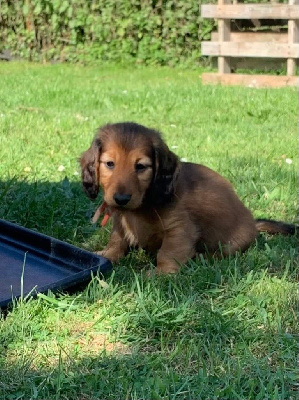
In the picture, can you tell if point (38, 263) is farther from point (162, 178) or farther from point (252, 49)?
point (252, 49)

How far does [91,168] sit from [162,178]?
38 centimetres

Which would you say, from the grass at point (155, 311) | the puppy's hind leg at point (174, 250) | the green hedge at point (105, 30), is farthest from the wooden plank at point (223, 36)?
the puppy's hind leg at point (174, 250)

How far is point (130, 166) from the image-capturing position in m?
3.70

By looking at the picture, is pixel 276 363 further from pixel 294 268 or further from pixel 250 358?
pixel 294 268

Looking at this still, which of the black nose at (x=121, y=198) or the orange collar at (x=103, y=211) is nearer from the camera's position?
the black nose at (x=121, y=198)

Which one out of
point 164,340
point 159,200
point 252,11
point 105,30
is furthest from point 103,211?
point 105,30

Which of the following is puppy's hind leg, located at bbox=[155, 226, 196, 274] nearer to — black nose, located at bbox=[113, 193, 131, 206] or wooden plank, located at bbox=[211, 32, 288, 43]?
black nose, located at bbox=[113, 193, 131, 206]

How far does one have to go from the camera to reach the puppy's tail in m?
4.39

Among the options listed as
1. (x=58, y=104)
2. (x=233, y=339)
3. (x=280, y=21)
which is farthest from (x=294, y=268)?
(x=280, y=21)

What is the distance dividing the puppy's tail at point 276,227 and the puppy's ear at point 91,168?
1.03 m

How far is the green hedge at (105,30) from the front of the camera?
47.2 ft

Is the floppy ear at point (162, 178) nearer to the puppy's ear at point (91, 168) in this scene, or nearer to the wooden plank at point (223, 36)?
the puppy's ear at point (91, 168)

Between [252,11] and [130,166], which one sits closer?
[130,166]

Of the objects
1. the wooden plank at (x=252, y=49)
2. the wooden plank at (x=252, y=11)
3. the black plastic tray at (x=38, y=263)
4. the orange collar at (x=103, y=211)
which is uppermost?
the wooden plank at (x=252, y=11)
